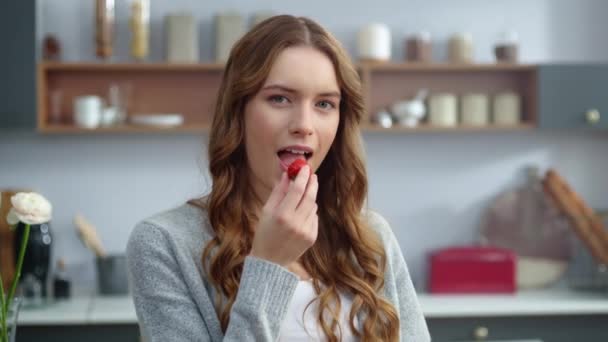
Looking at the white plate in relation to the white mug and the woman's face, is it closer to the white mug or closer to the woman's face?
the white mug

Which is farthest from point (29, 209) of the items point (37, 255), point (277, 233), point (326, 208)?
point (37, 255)

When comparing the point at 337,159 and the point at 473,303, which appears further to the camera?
the point at 473,303

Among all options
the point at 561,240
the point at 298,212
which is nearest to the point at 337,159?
the point at 298,212

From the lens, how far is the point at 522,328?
10.6 ft

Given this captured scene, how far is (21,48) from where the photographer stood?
336 cm

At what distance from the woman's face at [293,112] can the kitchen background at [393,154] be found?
2274 millimetres

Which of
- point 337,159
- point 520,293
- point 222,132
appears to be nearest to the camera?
point 222,132

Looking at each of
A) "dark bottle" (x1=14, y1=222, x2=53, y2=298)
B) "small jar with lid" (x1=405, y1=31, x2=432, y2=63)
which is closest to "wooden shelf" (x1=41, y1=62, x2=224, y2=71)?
"dark bottle" (x1=14, y1=222, x2=53, y2=298)

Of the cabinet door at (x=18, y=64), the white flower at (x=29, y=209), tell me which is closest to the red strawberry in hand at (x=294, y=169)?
the white flower at (x=29, y=209)

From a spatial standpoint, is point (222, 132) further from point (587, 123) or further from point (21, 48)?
point (587, 123)

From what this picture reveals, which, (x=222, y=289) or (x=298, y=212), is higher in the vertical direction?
(x=298, y=212)

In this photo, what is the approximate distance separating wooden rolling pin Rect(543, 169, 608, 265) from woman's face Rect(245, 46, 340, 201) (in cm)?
234

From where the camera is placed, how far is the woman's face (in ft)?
4.57

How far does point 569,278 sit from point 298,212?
2745mm
